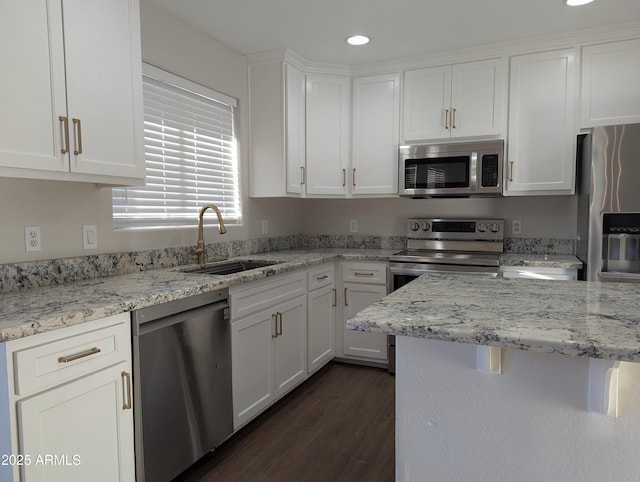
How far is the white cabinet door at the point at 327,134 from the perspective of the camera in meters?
3.39

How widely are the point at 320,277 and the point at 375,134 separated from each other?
1265 millimetres

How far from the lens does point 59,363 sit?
130cm

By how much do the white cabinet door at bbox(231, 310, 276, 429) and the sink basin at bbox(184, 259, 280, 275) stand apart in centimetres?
44

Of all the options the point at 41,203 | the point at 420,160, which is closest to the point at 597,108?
the point at 420,160

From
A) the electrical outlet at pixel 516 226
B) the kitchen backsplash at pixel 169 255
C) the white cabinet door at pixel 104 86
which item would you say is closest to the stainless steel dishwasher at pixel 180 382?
the kitchen backsplash at pixel 169 255

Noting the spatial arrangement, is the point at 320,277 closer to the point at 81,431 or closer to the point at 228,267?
the point at 228,267

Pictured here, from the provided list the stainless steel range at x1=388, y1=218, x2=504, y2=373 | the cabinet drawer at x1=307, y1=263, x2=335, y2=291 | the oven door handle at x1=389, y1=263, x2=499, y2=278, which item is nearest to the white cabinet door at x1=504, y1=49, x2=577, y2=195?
the stainless steel range at x1=388, y1=218, x2=504, y2=373

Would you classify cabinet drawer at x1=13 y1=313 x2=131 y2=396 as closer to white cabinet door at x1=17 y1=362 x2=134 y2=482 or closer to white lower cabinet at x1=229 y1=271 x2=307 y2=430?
white cabinet door at x1=17 y1=362 x2=134 y2=482

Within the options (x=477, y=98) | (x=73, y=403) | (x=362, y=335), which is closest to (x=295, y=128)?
(x=477, y=98)

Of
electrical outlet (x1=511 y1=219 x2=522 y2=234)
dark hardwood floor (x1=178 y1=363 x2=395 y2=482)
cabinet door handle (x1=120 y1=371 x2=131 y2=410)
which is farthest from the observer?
electrical outlet (x1=511 y1=219 x2=522 y2=234)

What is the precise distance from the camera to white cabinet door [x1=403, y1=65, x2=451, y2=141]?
318 cm

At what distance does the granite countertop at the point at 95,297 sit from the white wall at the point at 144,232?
19 cm

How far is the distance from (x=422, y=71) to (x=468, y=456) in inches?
110

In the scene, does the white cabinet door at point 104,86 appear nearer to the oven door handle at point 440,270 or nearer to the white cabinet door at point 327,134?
the white cabinet door at point 327,134
